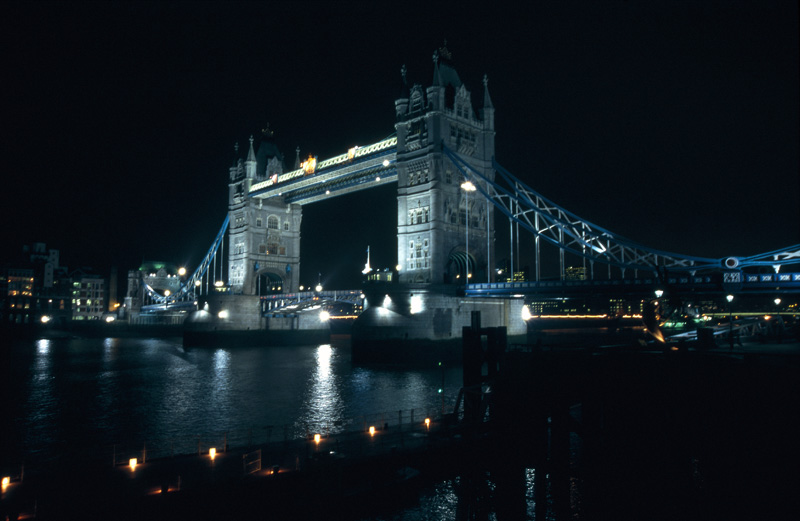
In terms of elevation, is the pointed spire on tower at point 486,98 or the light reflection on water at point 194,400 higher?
the pointed spire on tower at point 486,98

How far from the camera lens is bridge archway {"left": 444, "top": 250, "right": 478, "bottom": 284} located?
216ft

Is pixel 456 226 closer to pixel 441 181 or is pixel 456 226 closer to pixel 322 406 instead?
pixel 441 181

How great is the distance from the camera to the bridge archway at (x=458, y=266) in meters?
65.9

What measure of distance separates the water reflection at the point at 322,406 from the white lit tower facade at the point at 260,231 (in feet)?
154

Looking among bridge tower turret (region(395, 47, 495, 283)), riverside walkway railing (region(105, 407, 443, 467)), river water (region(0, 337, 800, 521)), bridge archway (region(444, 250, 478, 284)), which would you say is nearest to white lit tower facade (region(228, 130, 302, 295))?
bridge tower turret (region(395, 47, 495, 283))

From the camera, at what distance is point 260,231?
322ft

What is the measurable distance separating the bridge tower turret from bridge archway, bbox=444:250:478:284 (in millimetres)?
119

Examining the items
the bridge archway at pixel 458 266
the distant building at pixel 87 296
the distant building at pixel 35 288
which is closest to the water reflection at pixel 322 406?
the bridge archway at pixel 458 266

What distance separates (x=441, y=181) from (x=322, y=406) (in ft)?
113

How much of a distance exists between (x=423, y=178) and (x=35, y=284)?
140 meters

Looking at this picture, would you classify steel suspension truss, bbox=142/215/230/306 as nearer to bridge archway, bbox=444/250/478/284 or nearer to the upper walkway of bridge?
the upper walkway of bridge

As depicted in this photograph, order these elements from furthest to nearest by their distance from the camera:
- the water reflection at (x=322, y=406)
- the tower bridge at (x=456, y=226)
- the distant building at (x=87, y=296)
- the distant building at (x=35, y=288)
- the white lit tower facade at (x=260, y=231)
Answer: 1. the distant building at (x=87, y=296)
2. the distant building at (x=35, y=288)
3. the white lit tower facade at (x=260, y=231)
4. the tower bridge at (x=456, y=226)
5. the water reflection at (x=322, y=406)

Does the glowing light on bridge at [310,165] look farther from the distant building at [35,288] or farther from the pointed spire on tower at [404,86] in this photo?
the distant building at [35,288]

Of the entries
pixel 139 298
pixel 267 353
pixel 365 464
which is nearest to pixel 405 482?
pixel 365 464
